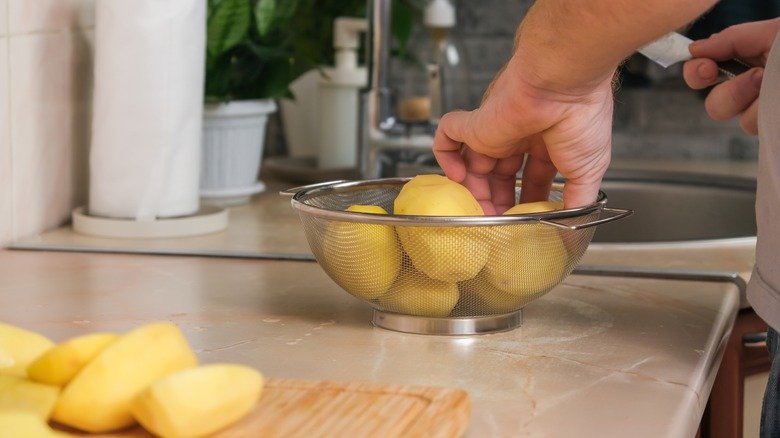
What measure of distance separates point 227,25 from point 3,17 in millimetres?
354

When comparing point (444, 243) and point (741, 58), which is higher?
point (741, 58)

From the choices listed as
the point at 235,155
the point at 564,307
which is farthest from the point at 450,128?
the point at 235,155

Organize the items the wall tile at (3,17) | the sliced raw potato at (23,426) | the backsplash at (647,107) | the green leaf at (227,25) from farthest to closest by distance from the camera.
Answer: the backsplash at (647,107) → the green leaf at (227,25) → the wall tile at (3,17) → the sliced raw potato at (23,426)

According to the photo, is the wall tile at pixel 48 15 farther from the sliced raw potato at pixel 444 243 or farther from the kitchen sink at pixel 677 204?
the kitchen sink at pixel 677 204

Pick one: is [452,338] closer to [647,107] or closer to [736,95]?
[736,95]

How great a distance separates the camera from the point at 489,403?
69 centimetres

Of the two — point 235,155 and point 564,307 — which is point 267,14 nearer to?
point 235,155

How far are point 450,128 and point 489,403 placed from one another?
271 millimetres

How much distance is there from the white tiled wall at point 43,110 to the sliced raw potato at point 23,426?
65cm

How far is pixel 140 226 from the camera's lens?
1.23m

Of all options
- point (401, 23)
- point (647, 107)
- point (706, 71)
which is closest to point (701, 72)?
point (706, 71)

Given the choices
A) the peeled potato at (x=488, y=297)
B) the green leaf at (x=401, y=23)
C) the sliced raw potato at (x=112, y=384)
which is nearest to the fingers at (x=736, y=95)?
the peeled potato at (x=488, y=297)

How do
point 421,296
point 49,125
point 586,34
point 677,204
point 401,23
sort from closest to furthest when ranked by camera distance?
point 586,34, point 421,296, point 49,125, point 677,204, point 401,23

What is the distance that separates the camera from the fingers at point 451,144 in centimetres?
88
